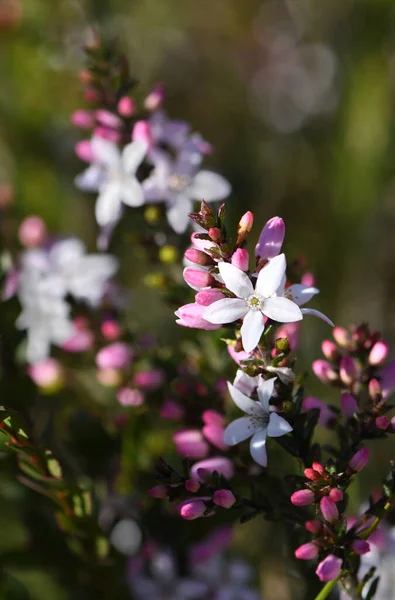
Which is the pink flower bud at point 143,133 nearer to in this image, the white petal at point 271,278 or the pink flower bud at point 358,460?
the white petal at point 271,278

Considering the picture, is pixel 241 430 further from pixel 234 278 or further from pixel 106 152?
pixel 106 152

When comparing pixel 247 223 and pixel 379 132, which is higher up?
pixel 247 223

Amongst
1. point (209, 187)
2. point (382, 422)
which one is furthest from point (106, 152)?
point (382, 422)

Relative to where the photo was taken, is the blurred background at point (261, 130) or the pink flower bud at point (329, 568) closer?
the pink flower bud at point (329, 568)

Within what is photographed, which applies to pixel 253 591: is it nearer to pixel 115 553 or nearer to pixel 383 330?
pixel 115 553

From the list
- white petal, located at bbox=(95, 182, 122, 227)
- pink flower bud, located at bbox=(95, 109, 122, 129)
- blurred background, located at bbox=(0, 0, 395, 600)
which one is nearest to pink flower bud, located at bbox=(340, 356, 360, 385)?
white petal, located at bbox=(95, 182, 122, 227)

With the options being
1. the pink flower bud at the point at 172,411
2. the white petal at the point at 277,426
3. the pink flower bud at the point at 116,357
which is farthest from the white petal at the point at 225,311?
the pink flower bud at the point at 116,357

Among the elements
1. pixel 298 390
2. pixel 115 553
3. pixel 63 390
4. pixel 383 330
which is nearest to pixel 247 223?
pixel 298 390
